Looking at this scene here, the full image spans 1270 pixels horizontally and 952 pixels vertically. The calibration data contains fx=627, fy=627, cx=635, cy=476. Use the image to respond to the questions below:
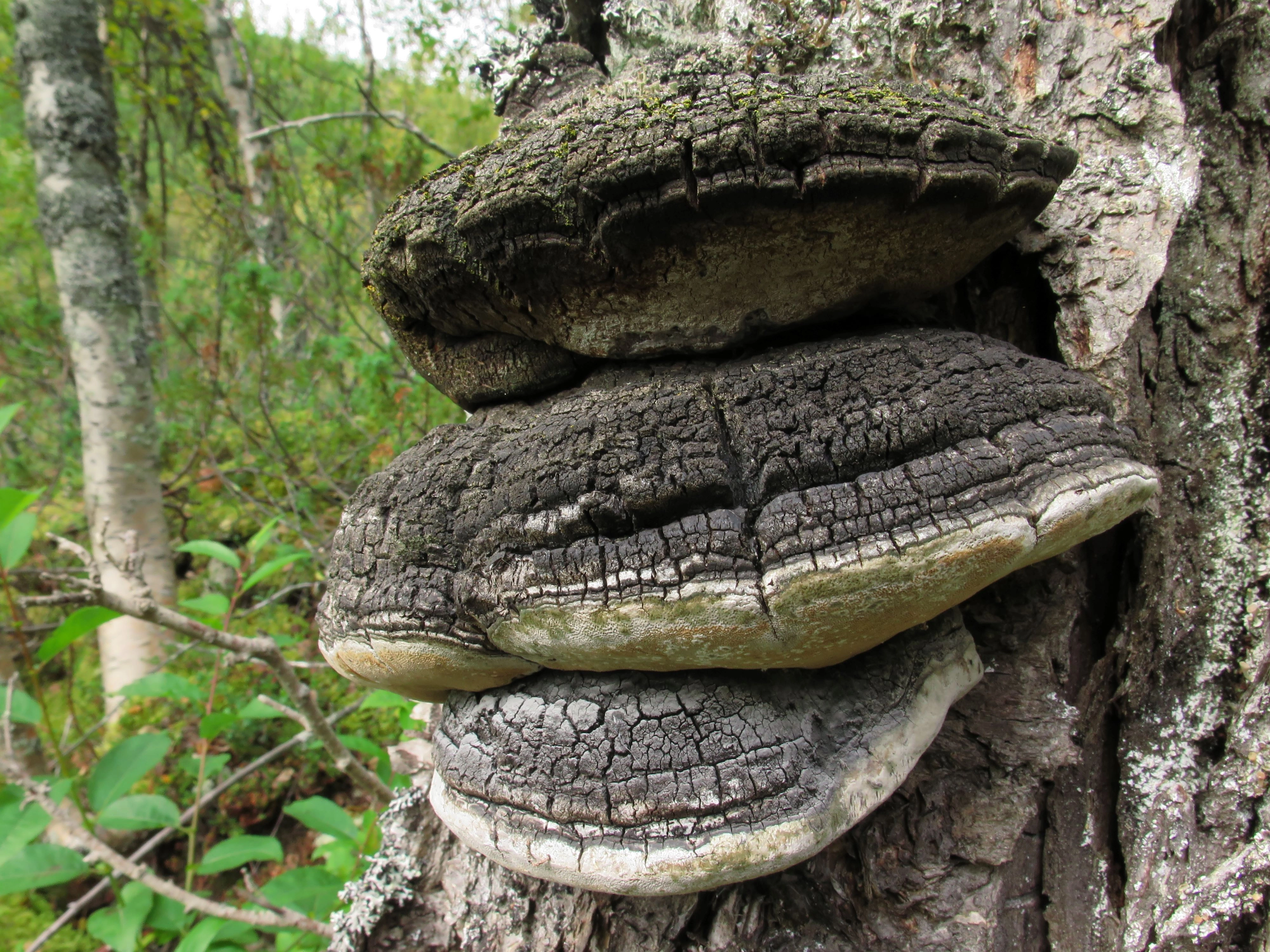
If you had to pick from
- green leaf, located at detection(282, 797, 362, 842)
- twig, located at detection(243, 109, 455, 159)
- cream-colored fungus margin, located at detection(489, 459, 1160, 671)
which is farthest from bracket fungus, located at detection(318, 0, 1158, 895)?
twig, located at detection(243, 109, 455, 159)

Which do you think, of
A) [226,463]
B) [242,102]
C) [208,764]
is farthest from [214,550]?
[242,102]

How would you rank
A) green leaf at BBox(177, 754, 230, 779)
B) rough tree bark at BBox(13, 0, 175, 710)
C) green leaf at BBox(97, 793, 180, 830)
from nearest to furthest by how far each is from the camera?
green leaf at BBox(97, 793, 180, 830) → green leaf at BBox(177, 754, 230, 779) → rough tree bark at BBox(13, 0, 175, 710)

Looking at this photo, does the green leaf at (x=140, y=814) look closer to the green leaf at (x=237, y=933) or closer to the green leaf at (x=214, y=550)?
the green leaf at (x=237, y=933)

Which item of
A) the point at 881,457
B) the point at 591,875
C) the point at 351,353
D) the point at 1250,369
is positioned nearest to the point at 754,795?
the point at 591,875

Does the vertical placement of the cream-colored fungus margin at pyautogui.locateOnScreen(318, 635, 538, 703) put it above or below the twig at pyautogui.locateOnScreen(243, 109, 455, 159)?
below

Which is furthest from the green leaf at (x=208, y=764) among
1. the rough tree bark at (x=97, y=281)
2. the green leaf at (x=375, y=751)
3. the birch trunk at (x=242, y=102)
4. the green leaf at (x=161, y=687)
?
the birch trunk at (x=242, y=102)

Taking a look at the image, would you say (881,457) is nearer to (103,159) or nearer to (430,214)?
(430,214)

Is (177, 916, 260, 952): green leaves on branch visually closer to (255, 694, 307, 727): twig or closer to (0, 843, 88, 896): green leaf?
(0, 843, 88, 896): green leaf
